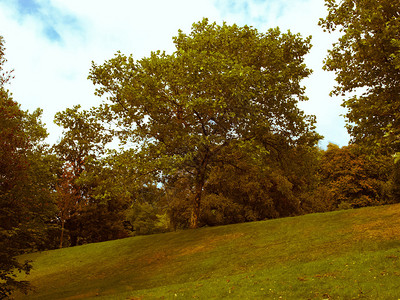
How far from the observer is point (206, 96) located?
20.3 metres

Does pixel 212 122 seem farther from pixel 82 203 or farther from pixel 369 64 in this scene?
pixel 82 203

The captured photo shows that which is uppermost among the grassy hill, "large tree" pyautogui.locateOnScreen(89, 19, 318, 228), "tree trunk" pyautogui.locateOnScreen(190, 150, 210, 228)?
"large tree" pyautogui.locateOnScreen(89, 19, 318, 228)

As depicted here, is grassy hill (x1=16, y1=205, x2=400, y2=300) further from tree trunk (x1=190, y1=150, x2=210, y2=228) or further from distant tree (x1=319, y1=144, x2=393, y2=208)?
distant tree (x1=319, y1=144, x2=393, y2=208)

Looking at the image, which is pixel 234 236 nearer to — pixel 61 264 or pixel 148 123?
pixel 148 123

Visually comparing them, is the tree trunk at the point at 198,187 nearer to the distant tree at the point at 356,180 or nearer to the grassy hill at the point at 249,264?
the grassy hill at the point at 249,264

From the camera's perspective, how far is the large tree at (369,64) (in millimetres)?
14978

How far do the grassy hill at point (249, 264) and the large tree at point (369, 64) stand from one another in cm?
528

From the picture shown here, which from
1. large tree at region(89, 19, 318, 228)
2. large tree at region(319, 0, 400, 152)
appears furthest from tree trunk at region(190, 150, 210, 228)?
large tree at region(319, 0, 400, 152)

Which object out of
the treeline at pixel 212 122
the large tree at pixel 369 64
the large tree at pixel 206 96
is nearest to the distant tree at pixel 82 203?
the treeline at pixel 212 122

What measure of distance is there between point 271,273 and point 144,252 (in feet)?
39.5

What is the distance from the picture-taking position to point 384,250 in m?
13.6

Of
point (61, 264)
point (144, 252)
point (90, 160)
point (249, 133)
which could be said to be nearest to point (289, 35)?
point (249, 133)

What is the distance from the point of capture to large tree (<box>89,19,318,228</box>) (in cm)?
1952

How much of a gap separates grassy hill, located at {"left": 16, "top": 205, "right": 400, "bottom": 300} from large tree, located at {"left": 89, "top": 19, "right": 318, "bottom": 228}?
4929 millimetres
